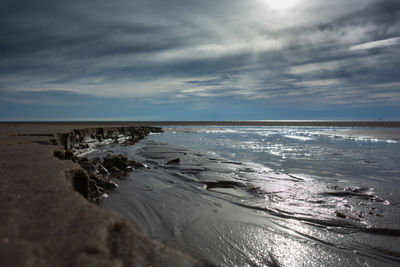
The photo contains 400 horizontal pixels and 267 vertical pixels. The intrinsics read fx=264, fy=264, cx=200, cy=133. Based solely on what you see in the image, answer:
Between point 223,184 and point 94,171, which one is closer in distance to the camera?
point 223,184

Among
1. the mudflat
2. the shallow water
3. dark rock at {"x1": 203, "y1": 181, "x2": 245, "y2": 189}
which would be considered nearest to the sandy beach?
the mudflat

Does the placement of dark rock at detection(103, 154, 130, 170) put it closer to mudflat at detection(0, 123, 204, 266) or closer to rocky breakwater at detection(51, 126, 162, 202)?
rocky breakwater at detection(51, 126, 162, 202)

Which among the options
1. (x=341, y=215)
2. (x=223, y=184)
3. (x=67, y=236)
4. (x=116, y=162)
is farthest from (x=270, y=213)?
(x=116, y=162)

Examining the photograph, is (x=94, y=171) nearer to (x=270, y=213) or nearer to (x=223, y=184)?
(x=223, y=184)

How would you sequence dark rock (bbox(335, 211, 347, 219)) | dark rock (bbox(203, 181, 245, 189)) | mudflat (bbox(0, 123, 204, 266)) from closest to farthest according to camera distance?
mudflat (bbox(0, 123, 204, 266)) → dark rock (bbox(335, 211, 347, 219)) → dark rock (bbox(203, 181, 245, 189))

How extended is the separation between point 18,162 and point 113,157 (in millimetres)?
4837

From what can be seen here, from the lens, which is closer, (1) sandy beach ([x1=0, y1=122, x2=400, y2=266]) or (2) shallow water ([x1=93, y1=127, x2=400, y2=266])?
(1) sandy beach ([x1=0, y1=122, x2=400, y2=266])

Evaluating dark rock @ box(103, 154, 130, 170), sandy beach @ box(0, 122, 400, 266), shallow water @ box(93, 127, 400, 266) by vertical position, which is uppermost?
sandy beach @ box(0, 122, 400, 266)

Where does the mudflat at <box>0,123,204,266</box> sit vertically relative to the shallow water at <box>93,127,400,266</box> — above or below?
above

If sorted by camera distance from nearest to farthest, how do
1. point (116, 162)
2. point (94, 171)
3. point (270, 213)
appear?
point (270, 213) < point (94, 171) < point (116, 162)

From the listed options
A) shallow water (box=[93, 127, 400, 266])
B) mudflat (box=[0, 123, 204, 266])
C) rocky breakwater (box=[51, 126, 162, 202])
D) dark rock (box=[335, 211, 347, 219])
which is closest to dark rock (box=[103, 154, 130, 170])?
rocky breakwater (box=[51, 126, 162, 202])

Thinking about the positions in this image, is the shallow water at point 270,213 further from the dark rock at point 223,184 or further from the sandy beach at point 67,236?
the sandy beach at point 67,236

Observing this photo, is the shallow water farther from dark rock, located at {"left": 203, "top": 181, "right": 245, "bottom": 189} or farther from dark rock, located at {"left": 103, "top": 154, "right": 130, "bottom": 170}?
dark rock, located at {"left": 103, "top": 154, "right": 130, "bottom": 170}

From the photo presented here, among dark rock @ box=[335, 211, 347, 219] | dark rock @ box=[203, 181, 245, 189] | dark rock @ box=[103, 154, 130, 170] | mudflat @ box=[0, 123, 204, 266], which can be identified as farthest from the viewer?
dark rock @ box=[103, 154, 130, 170]
